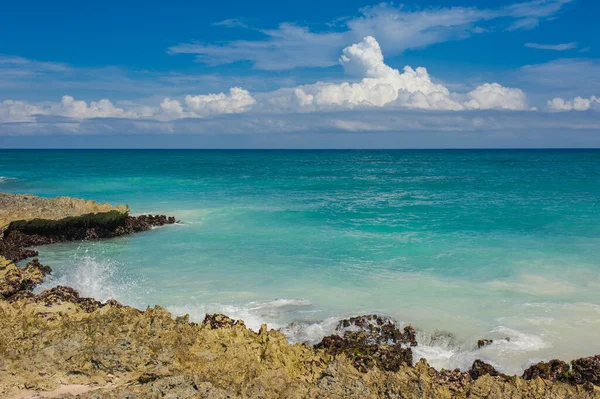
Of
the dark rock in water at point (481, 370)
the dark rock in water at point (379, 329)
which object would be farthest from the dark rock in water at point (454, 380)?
the dark rock in water at point (379, 329)

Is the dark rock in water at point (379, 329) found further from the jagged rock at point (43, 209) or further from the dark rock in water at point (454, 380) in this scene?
the jagged rock at point (43, 209)

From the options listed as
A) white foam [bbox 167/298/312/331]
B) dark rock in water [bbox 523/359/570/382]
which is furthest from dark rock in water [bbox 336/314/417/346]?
dark rock in water [bbox 523/359/570/382]

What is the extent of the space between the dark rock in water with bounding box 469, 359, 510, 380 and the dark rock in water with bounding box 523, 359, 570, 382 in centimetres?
59

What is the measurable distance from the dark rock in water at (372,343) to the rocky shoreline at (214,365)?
28mm

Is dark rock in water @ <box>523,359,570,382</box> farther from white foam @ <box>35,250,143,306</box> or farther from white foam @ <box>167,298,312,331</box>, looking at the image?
white foam @ <box>35,250,143,306</box>

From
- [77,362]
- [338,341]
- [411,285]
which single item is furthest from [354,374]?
[411,285]

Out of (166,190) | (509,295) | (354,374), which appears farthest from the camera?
(166,190)

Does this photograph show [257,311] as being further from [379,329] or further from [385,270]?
[385,270]

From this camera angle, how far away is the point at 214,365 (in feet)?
27.1

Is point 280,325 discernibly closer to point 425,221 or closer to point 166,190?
point 425,221

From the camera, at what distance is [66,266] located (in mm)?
18125

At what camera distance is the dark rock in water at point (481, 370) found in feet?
30.2

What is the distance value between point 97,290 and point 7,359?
23.2ft

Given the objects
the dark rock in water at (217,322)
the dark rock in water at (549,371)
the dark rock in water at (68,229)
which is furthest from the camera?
the dark rock in water at (68,229)
